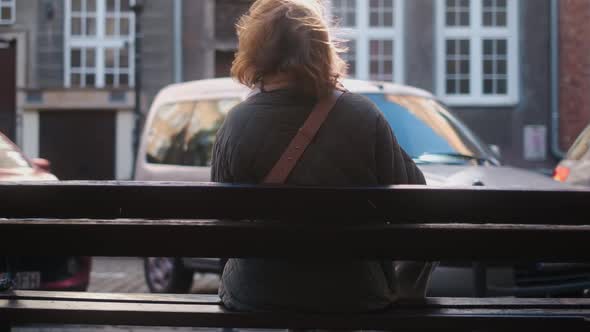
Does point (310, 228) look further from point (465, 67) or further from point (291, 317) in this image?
point (465, 67)

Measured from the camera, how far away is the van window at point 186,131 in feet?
29.0

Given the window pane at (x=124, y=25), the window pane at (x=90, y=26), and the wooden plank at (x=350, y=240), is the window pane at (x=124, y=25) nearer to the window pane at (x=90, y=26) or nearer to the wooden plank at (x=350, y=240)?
the window pane at (x=90, y=26)

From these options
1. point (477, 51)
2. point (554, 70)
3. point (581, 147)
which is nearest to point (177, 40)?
point (477, 51)

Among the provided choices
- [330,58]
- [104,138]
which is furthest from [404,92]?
[104,138]

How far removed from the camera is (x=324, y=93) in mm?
3092

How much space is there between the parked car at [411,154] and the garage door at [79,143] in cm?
1252

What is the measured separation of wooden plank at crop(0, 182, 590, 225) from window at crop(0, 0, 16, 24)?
68.9 feet

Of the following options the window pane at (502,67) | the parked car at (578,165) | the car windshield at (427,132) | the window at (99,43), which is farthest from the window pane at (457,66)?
the parked car at (578,165)

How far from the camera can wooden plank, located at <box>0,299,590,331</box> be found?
2928 millimetres

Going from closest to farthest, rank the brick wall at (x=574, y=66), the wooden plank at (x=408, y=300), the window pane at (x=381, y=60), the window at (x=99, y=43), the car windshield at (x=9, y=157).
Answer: the wooden plank at (x=408, y=300) → the car windshield at (x=9, y=157) → the brick wall at (x=574, y=66) → the window pane at (x=381, y=60) → the window at (x=99, y=43)

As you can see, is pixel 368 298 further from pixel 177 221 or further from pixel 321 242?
pixel 177 221

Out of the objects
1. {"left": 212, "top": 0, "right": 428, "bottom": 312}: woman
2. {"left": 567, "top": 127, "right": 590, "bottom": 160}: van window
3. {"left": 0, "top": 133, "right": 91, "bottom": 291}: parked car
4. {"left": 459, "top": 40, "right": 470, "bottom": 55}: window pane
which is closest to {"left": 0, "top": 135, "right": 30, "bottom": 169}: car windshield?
{"left": 0, "top": 133, "right": 91, "bottom": 291}: parked car

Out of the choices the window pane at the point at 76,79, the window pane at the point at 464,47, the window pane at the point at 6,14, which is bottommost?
the window pane at the point at 76,79

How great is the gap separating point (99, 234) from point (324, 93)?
84 centimetres
